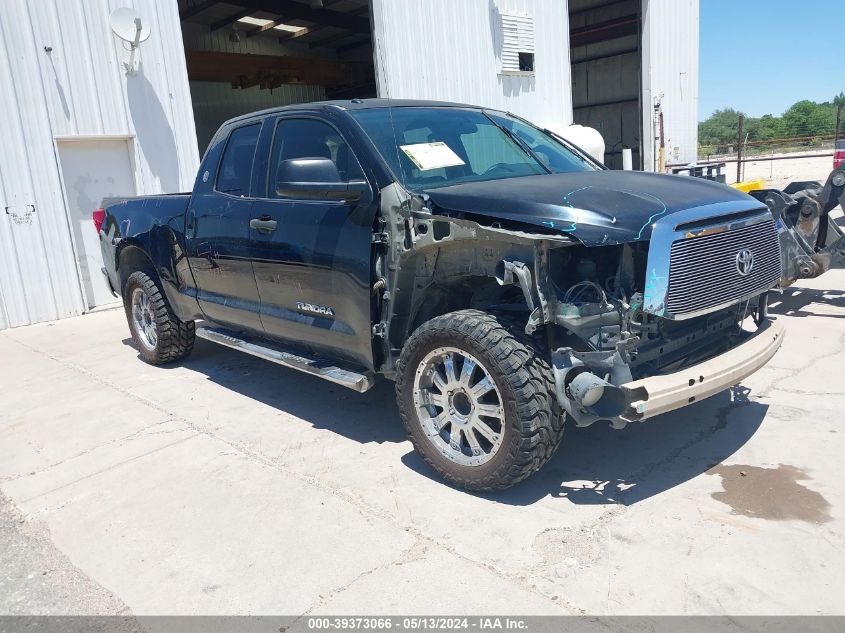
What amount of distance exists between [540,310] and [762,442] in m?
1.85

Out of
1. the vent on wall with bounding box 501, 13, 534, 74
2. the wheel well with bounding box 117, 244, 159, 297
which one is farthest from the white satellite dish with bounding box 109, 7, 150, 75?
the vent on wall with bounding box 501, 13, 534, 74

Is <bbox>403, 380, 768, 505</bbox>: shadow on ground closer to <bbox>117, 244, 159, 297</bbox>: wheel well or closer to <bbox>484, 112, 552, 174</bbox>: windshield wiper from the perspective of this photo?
<bbox>484, 112, 552, 174</bbox>: windshield wiper

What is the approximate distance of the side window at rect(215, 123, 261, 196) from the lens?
4867mm

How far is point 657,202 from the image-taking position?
3.25 metres

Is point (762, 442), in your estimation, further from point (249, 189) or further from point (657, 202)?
point (249, 189)

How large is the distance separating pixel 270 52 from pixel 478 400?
20338 millimetres

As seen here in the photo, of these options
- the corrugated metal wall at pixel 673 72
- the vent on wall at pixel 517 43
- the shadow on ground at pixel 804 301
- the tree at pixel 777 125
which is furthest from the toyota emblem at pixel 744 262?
the tree at pixel 777 125

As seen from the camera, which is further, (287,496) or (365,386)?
(365,386)

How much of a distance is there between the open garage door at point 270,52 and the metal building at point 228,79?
0.18 ft

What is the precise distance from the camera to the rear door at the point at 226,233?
4.84 m

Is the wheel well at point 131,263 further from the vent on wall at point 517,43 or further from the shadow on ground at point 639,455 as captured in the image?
the vent on wall at point 517,43

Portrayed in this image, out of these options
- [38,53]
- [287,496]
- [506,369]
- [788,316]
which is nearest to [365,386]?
[287,496]

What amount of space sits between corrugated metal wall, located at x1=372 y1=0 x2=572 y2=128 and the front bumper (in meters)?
9.35

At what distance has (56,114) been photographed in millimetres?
A: 8656
